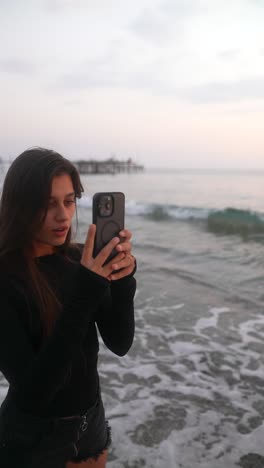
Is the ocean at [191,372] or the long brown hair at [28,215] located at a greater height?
the long brown hair at [28,215]

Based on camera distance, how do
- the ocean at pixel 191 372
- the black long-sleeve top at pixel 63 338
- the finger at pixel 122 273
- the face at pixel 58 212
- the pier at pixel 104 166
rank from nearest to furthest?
the black long-sleeve top at pixel 63 338, the finger at pixel 122 273, the face at pixel 58 212, the ocean at pixel 191 372, the pier at pixel 104 166

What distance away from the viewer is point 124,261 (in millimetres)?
1528

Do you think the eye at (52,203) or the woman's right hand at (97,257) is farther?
the eye at (52,203)

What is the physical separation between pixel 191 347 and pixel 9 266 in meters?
4.18

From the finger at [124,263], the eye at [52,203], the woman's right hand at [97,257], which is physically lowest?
the finger at [124,263]

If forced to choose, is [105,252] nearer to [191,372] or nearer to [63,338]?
[63,338]

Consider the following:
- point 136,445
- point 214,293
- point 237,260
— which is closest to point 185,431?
point 136,445

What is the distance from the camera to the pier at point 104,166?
82.1 metres

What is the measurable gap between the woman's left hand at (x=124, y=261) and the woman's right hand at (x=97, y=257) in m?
0.03

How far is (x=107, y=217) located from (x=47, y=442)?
1.05 meters

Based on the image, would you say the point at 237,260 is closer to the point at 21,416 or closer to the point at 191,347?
the point at 191,347

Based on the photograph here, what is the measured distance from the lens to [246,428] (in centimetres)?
364

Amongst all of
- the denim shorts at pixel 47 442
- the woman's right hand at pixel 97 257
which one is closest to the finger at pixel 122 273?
the woman's right hand at pixel 97 257

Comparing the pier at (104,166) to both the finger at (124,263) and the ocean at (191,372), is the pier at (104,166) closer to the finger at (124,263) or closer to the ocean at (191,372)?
the ocean at (191,372)
